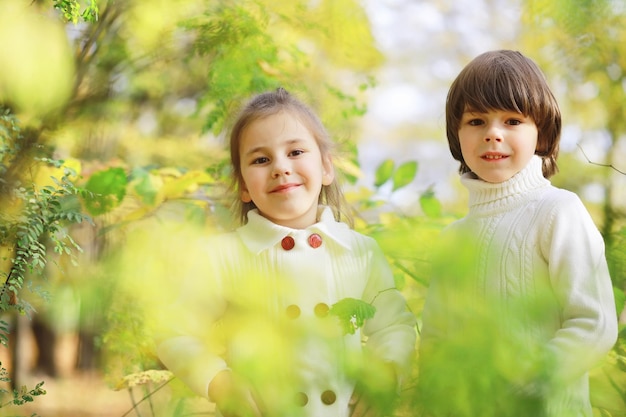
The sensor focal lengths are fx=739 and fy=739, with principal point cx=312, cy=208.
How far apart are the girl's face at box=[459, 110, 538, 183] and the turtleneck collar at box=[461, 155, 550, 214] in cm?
1

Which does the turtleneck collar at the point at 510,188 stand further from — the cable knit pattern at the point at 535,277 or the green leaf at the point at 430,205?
the green leaf at the point at 430,205

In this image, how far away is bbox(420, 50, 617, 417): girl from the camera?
90 cm

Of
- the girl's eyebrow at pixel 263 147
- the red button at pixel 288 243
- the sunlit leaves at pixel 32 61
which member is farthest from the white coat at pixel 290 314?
the sunlit leaves at pixel 32 61

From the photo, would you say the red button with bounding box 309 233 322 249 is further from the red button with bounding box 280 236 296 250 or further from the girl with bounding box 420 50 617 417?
the girl with bounding box 420 50 617 417

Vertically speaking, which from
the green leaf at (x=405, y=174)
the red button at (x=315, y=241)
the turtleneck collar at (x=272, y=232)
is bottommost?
the red button at (x=315, y=241)

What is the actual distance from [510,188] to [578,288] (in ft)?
0.65

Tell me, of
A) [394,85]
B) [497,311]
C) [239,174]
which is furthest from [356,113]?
[394,85]

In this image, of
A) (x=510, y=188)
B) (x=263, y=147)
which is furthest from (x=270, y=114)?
(x=510, y=188)

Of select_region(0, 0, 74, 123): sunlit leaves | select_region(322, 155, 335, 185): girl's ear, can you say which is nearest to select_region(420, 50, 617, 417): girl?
select_region(322, 155, 335, 185): girl's ear

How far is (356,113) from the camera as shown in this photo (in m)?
2.13

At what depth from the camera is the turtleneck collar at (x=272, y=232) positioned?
1214 mm

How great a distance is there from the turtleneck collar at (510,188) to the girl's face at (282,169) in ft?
0.88

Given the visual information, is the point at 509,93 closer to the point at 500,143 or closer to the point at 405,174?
the point at 500,143

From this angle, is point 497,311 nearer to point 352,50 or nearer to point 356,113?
point 356,113
